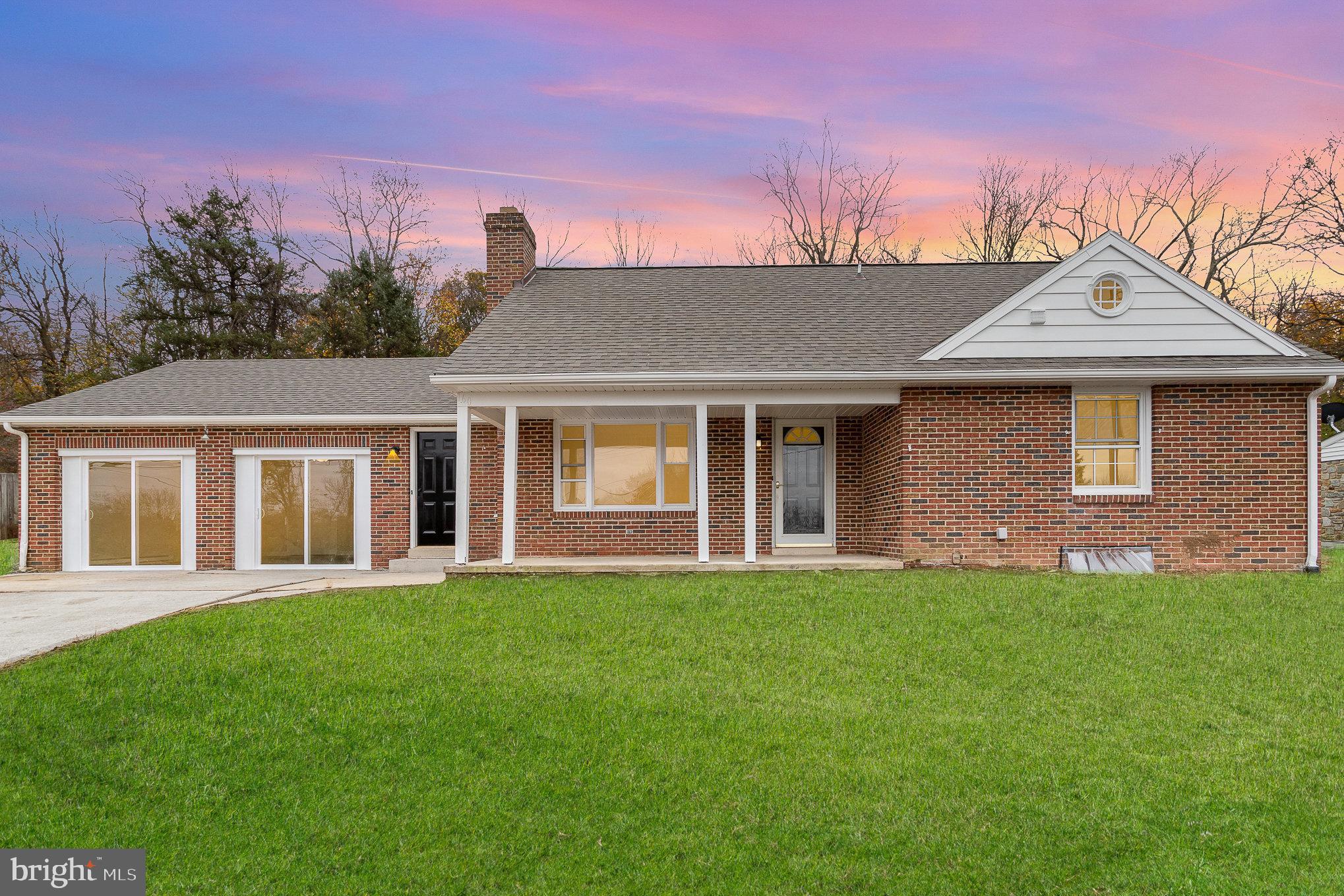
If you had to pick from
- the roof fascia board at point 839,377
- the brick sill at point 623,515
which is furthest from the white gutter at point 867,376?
the brick sill at point 623,515

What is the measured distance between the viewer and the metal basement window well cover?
38.9ft

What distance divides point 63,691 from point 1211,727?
8.31 meters

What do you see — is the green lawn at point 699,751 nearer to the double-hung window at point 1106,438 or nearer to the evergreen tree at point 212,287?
the double-hung window at point 1106,438

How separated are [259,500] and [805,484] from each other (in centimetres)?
898

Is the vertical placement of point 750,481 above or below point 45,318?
below

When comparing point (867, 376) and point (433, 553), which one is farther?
point (433, 553)

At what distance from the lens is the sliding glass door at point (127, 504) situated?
1493cm

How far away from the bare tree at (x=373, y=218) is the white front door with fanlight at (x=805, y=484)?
23.2m

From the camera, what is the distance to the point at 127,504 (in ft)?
49.0

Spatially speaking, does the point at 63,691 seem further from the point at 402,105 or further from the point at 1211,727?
the point at 402,105

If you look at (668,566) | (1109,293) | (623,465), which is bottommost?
(668,566)

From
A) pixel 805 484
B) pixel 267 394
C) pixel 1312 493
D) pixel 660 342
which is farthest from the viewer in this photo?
pixel 267 394

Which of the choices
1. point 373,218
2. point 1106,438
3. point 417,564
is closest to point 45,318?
point 373,218

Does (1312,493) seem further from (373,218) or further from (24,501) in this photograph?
(373,218)
